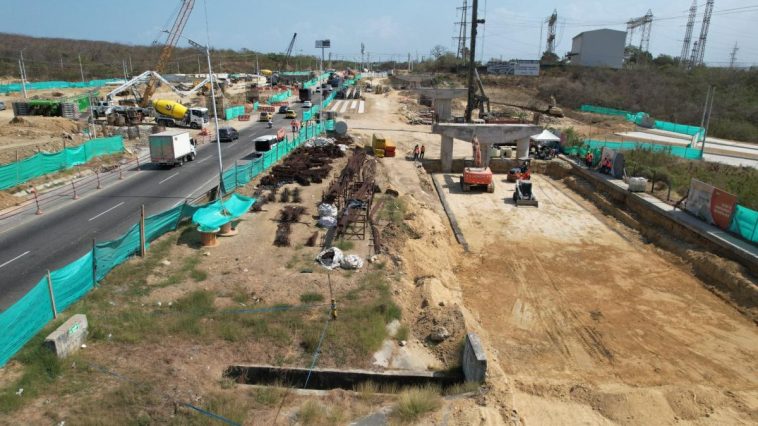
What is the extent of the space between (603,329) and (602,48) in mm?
104754

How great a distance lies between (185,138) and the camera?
34.2m

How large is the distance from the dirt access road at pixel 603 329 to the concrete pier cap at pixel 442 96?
26.7m

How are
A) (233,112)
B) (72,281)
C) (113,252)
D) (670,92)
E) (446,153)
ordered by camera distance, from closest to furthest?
(72,281) < (113,252) < (446,153) < (233,112) < (670,92)

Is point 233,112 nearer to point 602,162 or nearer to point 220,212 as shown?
point 220,212

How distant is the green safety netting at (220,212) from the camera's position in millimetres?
18219

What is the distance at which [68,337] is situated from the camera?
10.4 metres

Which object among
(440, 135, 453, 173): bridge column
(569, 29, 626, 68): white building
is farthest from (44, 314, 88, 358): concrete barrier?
(569, 29, 626, 68): white building

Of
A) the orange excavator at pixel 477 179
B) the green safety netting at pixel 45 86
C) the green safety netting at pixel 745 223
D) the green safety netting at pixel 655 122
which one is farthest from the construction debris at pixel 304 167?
the green safety netting at pixel 45 86

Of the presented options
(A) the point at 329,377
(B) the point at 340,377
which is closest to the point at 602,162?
(B) the point at 340,377

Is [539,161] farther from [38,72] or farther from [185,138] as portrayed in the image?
[38,72]

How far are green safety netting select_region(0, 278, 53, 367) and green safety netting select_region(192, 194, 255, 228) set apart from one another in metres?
6.89

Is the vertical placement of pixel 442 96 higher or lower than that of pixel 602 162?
higher

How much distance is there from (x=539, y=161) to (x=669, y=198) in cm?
1281

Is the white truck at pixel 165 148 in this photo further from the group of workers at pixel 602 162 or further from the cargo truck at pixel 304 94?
the cargo truck at pixel 304 94
